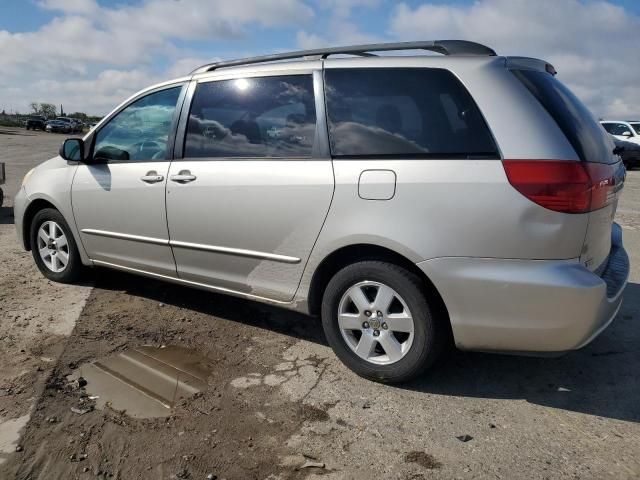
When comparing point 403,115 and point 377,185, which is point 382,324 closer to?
point 377,185

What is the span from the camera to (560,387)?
326cm

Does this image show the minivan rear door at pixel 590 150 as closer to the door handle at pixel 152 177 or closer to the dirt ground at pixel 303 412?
the dirt ground at pixel 303 412

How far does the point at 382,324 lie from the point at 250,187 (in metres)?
1.19

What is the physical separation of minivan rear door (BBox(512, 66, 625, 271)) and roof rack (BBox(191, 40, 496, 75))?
0.31 meters

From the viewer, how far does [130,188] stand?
4234 mm

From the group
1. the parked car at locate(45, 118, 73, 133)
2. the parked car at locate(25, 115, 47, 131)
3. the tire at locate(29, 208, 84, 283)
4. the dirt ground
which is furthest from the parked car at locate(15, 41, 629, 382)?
the parked car at locate(25, 115, 47, 131)

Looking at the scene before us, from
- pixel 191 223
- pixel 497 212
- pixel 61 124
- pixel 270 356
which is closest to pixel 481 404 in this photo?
pixel 497 212

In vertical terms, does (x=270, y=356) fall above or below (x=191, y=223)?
below

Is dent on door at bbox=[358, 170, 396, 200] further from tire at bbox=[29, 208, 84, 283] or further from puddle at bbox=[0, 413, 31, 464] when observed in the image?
tire at bbox=[29, 208, 84, 283]

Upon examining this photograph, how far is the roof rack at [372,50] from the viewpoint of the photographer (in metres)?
3.14

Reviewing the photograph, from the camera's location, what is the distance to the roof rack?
314 centimetres

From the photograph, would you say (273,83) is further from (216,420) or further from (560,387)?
(560,387)

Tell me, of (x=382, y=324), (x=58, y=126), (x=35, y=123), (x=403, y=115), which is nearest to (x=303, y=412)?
(x=382, y=324)

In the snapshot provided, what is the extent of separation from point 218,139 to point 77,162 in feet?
5.15
